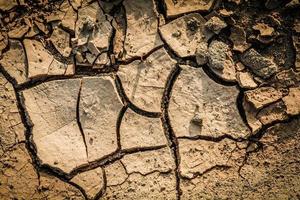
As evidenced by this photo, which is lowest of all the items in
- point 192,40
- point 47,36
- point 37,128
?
point 192,40

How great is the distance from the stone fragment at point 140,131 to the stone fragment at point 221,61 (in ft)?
1.76

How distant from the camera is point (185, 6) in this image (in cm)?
261

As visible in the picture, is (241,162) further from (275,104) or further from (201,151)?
(275,104)

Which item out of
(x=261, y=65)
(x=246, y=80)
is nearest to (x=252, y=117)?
(x=246, y=80)

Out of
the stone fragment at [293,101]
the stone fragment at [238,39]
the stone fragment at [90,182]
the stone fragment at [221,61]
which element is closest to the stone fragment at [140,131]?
the stone fragment at [90,182]

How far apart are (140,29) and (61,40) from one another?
21.8 inches

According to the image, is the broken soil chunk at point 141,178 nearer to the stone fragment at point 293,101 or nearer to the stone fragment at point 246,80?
the stone fragment at point 246,80

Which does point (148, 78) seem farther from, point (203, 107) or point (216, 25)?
point (216, 25)

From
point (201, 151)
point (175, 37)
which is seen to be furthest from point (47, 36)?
point (201, 151)

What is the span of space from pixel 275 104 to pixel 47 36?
163 cm

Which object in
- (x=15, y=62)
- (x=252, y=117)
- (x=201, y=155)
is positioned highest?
(x=15, y=62)

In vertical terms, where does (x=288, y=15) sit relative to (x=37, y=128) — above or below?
below

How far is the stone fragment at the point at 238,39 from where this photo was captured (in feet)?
8.42

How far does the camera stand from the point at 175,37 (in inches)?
102
